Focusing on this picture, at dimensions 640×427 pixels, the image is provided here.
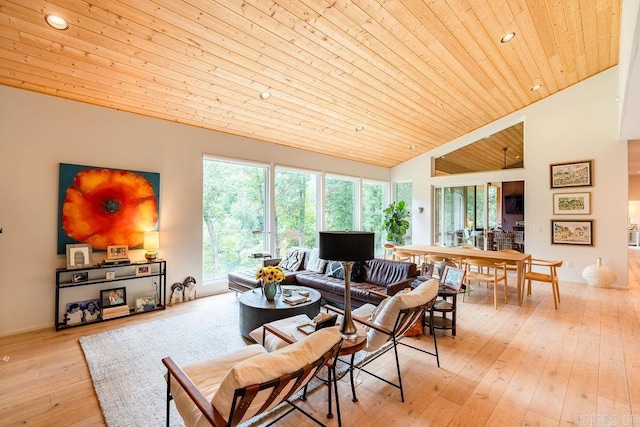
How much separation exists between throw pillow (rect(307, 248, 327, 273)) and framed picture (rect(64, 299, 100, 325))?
313cm

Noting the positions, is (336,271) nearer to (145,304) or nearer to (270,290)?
(270,290)

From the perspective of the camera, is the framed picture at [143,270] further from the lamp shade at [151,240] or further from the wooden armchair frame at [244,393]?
the wooden armchair frame at [244,393]

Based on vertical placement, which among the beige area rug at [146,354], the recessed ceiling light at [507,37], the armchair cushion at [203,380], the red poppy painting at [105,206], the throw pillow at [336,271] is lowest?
the beige area rug at [146,354]

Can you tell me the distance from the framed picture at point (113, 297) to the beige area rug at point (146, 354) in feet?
1.97

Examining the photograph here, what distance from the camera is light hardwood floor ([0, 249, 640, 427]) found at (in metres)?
2.08

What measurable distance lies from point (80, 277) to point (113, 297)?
50cm

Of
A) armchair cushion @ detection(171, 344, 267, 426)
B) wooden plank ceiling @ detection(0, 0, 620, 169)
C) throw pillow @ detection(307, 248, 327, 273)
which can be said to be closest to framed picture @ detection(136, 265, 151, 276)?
wooden plank ceiling @ detection(0, 0, 620, 169)

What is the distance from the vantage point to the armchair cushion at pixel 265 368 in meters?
1.28

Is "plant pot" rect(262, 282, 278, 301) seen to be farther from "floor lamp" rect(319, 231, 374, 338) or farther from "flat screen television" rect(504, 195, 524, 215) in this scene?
"flat screen television" rect(504, 195, 524, 215)

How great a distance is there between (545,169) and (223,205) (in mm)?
6738

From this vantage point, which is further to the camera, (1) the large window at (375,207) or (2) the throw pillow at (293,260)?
(1) the large window at (375,207)

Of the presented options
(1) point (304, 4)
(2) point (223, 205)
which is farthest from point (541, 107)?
(2) point (223, 205)

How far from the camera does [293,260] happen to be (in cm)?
543

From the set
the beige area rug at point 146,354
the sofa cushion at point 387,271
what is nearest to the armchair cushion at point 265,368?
the beige area rug at point 146,354
